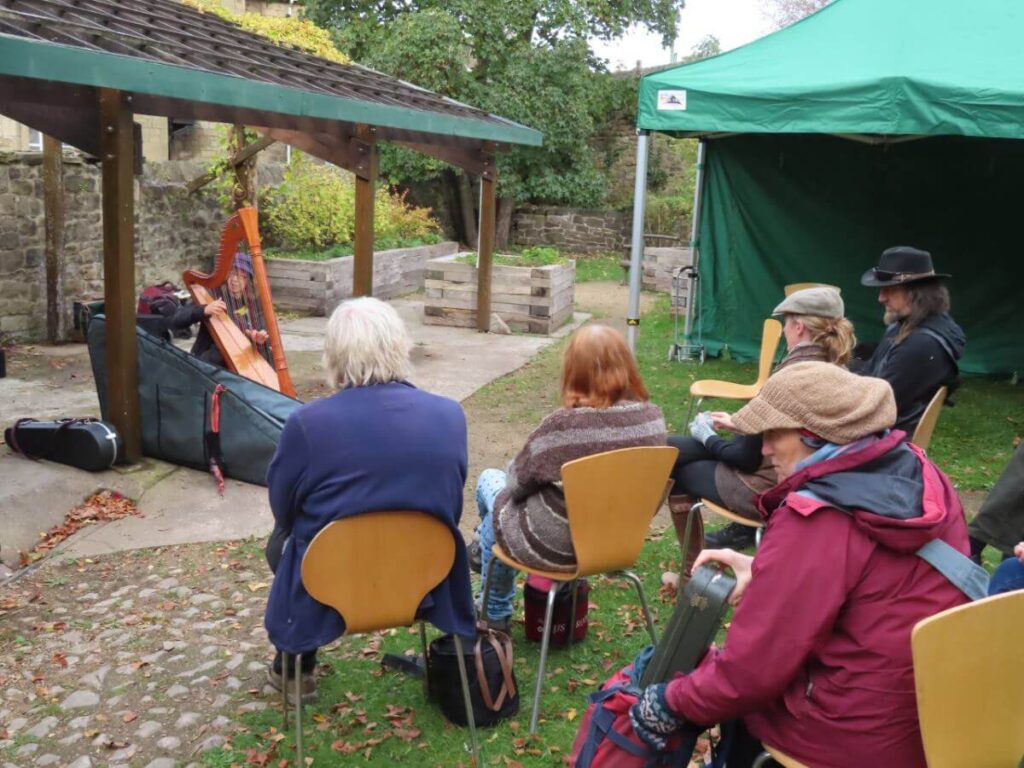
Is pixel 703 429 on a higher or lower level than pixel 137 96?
lower

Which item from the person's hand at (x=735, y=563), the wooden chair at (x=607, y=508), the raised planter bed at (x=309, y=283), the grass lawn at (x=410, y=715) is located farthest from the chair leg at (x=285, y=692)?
the raised planter bed at (x=309, y=283)

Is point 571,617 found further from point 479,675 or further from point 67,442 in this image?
point 67,442

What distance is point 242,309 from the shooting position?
5.95 metres

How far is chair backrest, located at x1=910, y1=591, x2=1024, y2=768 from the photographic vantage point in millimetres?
1789

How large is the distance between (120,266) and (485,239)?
17.7 feet

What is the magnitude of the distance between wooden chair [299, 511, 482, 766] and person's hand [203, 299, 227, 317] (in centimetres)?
330

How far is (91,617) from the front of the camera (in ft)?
13.2

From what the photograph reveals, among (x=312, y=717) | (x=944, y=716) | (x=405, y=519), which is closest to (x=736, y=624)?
(x=944, y=716)

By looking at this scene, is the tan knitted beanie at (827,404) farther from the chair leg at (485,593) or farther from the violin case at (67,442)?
the violin case at (67,442)

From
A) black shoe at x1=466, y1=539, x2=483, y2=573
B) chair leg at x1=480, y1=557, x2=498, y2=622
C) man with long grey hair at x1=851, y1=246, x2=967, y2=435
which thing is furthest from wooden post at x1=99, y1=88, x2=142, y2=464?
man with long grey hair at x1=851, y1=246, x2=967, y2=435

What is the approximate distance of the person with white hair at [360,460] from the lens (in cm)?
273

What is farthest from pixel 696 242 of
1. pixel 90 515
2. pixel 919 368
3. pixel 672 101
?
pixel 90 515

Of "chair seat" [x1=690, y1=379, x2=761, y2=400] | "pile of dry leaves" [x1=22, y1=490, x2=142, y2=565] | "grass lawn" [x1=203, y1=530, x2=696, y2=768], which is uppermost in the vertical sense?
"chair seat" [x1=690, y1=379, x2=761, y2=400]

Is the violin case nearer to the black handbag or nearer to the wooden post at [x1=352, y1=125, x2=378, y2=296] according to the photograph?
the wooden post at [x1=352, y1=125, x2=378, y2=296]
